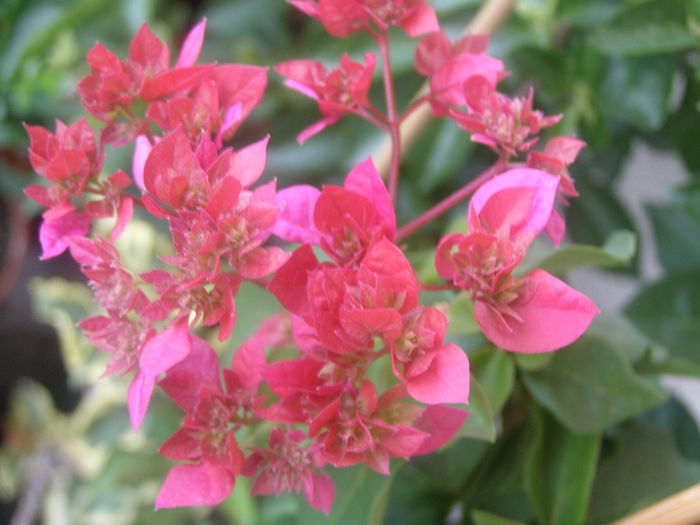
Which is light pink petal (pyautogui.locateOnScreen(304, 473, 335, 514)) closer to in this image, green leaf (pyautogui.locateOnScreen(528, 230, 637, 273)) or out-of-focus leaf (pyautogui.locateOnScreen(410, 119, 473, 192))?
green leaf (pyautogui.locateOnScreen(528, 230, 637, 273))

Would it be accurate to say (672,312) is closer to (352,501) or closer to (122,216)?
(352,501)

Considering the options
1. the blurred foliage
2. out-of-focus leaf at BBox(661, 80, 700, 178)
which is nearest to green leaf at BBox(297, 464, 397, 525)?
the blurred foliage

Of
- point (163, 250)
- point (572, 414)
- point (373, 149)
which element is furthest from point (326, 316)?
point (163, 250)

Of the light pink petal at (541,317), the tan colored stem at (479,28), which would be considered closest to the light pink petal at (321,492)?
the light pink petal at (541,317)

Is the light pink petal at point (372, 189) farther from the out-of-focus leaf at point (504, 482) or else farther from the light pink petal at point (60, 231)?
the out-of-focus leaf at point (504, 482)

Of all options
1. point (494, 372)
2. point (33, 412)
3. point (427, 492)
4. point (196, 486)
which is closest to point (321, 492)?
point (196, 486)

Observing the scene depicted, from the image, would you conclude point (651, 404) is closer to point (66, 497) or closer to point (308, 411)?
point (308, 411)
